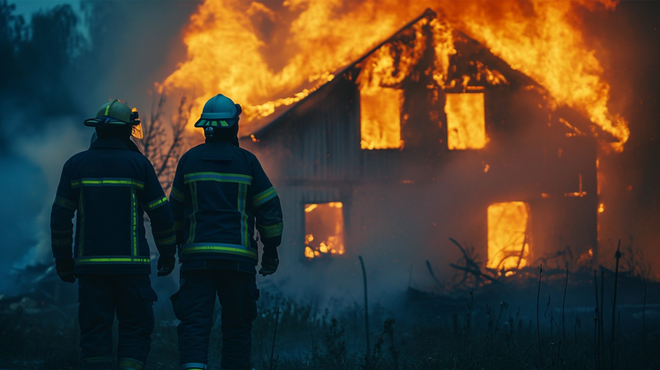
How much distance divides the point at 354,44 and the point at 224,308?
10137 millimetres

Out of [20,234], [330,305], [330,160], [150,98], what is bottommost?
[330,305]

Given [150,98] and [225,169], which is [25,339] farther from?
[150,98]

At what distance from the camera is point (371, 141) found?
43.5 ft

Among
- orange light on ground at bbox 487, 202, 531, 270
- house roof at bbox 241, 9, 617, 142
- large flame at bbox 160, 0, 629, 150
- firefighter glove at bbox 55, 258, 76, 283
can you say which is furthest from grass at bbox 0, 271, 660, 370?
large flame at bbox 160, 0, 629, 150

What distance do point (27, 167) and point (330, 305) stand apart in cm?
1023

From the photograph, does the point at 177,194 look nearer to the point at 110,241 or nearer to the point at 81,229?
the point at 110,241

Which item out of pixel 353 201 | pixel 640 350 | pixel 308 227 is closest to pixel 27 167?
pixel 308 227

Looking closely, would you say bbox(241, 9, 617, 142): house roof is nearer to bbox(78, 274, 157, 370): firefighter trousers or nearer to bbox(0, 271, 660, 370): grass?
bbox(0, 271, 660, 370): grass

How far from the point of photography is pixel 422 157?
13.2m

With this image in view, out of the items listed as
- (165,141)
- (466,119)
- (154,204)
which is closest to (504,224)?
(466,119)

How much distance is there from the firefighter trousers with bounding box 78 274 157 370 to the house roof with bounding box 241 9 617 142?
27.1 ft

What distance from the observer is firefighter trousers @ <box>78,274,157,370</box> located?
4.17m

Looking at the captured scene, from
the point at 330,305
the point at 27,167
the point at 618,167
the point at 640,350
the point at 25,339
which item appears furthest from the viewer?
the point at 618,167

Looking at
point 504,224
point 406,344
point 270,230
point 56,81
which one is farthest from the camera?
point 56,81
